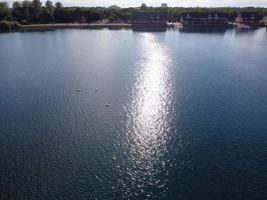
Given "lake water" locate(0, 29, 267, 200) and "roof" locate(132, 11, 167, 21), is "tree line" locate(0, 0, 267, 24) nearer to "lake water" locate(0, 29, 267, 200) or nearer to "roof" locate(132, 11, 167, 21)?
"roof" locate(132, 11, 167, 21)

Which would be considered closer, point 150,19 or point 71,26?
point 71,26

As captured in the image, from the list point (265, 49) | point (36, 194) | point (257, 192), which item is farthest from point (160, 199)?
point (265, 49)

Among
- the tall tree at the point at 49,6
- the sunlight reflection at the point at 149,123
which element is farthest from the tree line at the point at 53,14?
the sunlight reflection at the point at 149,123

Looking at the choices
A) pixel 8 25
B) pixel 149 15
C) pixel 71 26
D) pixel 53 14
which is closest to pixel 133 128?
pixel 149 15

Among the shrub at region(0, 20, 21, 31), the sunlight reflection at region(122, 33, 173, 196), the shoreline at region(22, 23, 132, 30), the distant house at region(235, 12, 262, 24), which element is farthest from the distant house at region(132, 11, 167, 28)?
the sunlight reflection at region(122, 33, 173, 196)

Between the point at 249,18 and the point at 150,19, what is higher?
the point at 150,19

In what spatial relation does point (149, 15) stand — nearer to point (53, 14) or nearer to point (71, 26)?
point (71, 26)

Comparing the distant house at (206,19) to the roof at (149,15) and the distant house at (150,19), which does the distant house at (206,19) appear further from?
the roof at (149,15)
